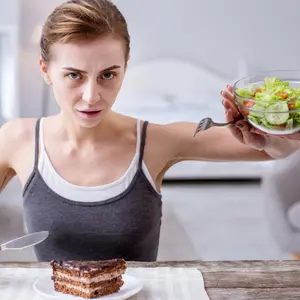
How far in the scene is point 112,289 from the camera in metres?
1.22

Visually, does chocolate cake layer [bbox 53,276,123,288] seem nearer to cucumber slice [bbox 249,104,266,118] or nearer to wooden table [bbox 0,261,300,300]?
wooden table [bbox 0,261,300,300]

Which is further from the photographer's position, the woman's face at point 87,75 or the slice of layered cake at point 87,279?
the woman's face at point 87,75

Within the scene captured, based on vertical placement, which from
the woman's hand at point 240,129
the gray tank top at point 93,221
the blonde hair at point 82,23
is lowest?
the gray tank top at point 93,221

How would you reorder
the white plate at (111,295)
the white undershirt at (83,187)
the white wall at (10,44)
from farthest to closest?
1. the white wall at (10,44)
2. the white undershirt at (83,187)
3. the white plate at (111,295)

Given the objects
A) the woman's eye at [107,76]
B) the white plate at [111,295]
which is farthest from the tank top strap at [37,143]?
the white plate at [111,295]

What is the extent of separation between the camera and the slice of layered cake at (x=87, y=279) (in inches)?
47.2

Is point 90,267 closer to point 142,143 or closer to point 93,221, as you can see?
point 93,221

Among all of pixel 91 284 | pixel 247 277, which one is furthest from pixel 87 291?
pixel 247 277

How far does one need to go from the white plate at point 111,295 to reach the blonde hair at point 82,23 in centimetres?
57

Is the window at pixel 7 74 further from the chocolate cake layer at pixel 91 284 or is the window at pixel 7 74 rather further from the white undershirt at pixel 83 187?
the chocolate cake layer at pixel 91 284

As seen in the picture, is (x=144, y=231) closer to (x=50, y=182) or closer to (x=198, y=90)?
(x=50, y=182)

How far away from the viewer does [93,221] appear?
1580 millimetres

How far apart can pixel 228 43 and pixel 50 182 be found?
101 cm

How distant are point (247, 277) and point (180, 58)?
1.17m
